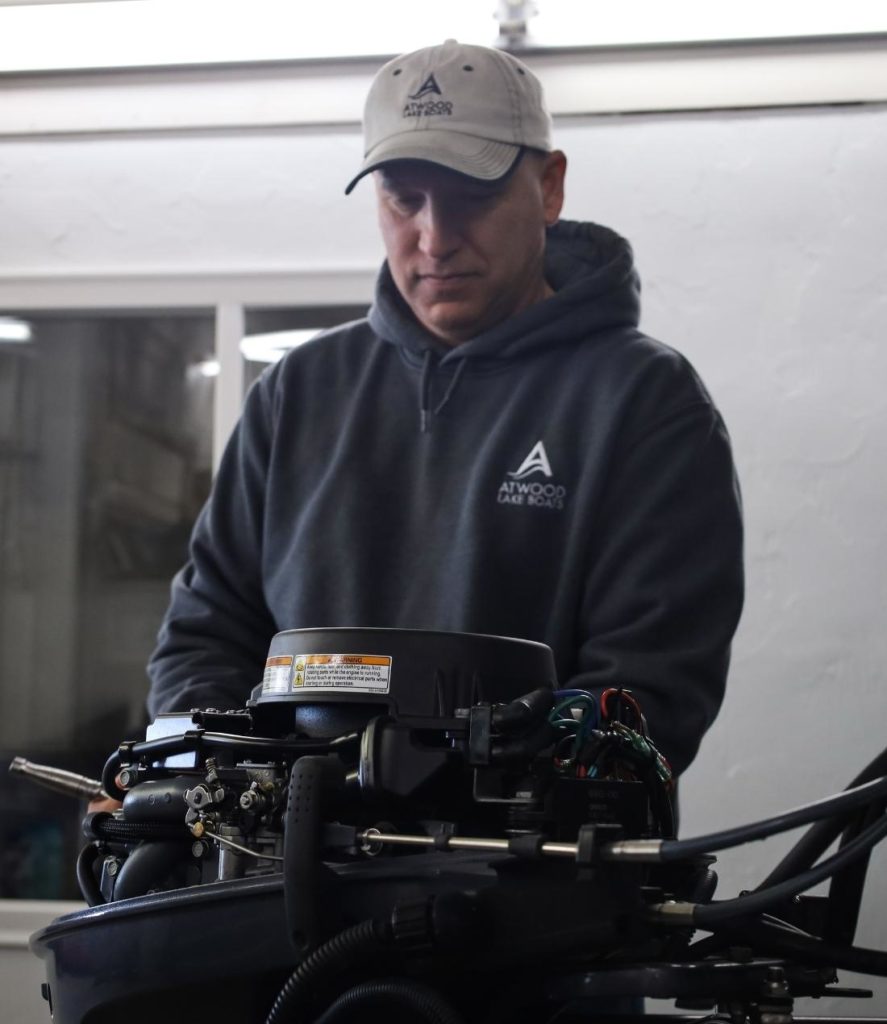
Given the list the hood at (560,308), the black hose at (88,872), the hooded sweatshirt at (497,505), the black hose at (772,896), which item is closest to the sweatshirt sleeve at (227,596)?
the hooded sweatshirt at (497,505)

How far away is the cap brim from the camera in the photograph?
1.37 meters

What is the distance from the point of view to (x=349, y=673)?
31.8 inches

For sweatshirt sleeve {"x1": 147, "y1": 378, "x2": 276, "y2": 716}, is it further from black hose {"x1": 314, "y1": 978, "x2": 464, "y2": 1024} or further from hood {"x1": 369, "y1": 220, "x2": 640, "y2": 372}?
black hose {"x1": 314, "y1": 978, "x2": 464, "y2": 1024}

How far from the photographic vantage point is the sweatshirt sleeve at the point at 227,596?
1.47 metres

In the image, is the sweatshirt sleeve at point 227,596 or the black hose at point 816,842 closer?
the black hose at point 816,842

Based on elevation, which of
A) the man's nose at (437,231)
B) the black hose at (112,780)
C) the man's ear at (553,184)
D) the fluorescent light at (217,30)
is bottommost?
A: the black hose at (112,780)

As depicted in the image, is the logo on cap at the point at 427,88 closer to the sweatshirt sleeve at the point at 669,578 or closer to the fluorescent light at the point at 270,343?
the sweatshirt sleeve at the point at 669,578

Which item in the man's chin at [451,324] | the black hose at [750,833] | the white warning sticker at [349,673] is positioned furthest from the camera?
the man's chin at [451,324]

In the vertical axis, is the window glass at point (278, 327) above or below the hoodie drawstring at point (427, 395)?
above

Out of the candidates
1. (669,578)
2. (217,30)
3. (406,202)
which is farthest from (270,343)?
(669,578)

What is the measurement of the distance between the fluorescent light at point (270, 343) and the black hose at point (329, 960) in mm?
2164

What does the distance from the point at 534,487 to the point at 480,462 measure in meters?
0.07

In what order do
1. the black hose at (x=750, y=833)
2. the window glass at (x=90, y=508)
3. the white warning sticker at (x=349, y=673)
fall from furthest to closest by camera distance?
the window glass at (x=90, y=508) < the white warning sticker at (x=349, y=673) < the black hose at (x=750, y=833)

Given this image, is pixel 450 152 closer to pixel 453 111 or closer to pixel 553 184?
pixel 453 111
